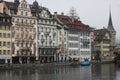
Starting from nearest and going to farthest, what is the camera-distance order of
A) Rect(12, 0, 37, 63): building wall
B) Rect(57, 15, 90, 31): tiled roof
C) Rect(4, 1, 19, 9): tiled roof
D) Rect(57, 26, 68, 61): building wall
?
1. Rect(4, 1, 19, 9): tiled roof
2. Rect(12, 0, 37, 63): building wall
3. Rect(57, 26, 68, 61): building wall
4. Rect(57, 15, 90, 31): tiled roof

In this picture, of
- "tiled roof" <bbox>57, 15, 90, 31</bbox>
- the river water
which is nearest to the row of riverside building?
"tiled roof" <bbox>57, 15, 90, 31</bbox>

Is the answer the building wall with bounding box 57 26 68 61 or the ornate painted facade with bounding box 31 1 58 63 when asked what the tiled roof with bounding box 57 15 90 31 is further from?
the ornate painted facade with bounding box 31 1 58 63

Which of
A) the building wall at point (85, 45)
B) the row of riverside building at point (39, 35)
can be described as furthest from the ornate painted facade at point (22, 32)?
the building wall at point (85, 45)

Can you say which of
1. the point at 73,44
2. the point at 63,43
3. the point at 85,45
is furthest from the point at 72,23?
the point at 85,45

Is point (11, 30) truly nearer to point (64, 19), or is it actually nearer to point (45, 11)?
point (45, 11)

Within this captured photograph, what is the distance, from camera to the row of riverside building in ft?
390

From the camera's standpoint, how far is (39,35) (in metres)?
131

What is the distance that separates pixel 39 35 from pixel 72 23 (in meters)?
21.9

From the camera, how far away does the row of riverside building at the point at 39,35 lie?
390 feet

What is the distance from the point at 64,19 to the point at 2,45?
37227mm

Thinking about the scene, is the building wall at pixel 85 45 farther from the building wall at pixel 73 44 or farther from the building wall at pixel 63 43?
the building wall at pixel 63 43

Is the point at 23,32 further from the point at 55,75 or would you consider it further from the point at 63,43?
the point at 55,75

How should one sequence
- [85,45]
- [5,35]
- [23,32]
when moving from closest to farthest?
[5,35] < [23,32] < [85,45]

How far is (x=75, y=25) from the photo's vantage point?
497 ft
